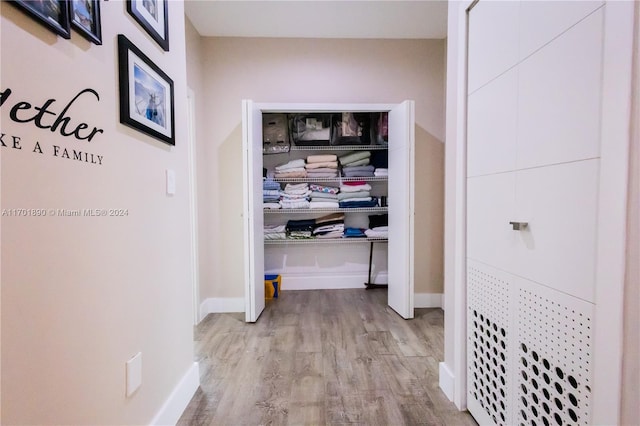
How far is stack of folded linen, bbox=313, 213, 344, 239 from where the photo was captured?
10.4ft

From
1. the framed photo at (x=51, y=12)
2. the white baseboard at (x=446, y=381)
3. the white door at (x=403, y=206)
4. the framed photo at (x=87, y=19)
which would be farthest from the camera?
the white door at (x=403, y=206)

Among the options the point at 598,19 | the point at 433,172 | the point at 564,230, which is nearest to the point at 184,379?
the point at 564,230

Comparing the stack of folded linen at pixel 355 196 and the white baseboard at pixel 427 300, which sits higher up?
the stack of folded linen at pixel 355 196

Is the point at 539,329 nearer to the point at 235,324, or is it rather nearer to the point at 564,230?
the point at 564,230

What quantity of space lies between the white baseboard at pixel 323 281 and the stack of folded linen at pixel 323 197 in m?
0.85

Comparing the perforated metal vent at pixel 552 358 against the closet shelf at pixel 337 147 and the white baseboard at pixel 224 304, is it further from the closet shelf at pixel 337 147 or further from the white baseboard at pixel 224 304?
the white baseboard at pixel 224 304

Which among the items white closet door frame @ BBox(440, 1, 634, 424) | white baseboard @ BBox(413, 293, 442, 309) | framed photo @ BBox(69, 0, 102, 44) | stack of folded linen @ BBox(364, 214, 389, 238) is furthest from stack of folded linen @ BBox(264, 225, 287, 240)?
white closet door frame @ BBox(440, 1, 634, 424)

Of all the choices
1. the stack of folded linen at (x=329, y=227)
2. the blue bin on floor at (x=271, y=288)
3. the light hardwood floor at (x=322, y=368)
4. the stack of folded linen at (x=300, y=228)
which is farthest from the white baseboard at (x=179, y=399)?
the stack of folded linen at (x=329, y=227)

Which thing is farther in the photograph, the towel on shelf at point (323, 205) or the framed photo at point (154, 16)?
the towel on shelf at point (323, 205)

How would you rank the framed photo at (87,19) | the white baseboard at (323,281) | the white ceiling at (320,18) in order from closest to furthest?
the framed photo at (87,19) → the white ceiling at (320,18) → the white baseboard at (323,281)

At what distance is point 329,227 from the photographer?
318 centimetres

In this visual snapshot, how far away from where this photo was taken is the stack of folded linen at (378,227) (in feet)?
10.2

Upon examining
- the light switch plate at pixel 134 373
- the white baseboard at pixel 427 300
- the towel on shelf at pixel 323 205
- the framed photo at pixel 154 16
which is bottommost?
the white baseboard at pixel 427 300

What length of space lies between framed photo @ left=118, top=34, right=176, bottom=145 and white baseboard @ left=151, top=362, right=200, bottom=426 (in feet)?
3.92
